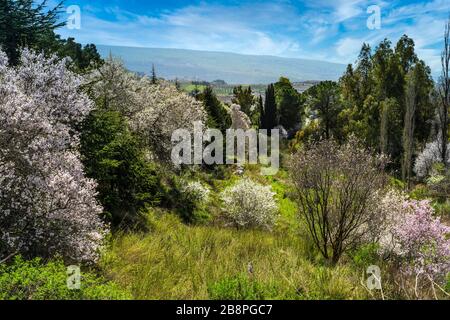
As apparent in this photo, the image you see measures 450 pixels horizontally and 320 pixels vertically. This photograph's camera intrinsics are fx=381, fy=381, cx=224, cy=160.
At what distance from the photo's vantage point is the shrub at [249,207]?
18953mm

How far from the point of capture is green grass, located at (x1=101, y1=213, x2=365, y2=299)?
603cm

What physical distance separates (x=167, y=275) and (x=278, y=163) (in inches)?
1425

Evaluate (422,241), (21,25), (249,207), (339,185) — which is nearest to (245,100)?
(249,207)

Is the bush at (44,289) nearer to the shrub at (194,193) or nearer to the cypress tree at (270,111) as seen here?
the shrub at (194,193)

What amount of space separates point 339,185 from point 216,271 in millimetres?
4050

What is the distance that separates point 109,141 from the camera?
12961 millimetres

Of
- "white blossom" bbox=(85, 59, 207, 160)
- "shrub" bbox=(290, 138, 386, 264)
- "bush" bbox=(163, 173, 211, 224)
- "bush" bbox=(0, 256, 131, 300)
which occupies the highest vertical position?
"white blossom" bbox=(85, 59, 207, 160)

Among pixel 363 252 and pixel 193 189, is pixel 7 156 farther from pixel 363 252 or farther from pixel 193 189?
pixel 193 189

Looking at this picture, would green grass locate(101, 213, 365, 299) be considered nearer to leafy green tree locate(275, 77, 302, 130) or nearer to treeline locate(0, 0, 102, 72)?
treeline locate(0, 0, 102, 72)

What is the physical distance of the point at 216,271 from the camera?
7.18 m

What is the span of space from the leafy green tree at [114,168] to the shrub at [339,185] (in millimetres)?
5597

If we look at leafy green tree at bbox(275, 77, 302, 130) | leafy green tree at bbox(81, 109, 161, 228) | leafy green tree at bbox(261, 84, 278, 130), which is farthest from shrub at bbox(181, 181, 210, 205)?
leafy green tree at bbox(275, 77, 302, 130)

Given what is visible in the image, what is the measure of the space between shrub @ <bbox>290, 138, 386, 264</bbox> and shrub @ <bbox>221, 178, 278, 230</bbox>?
28.6ft

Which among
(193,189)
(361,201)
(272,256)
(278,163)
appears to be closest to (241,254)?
(272,256)
